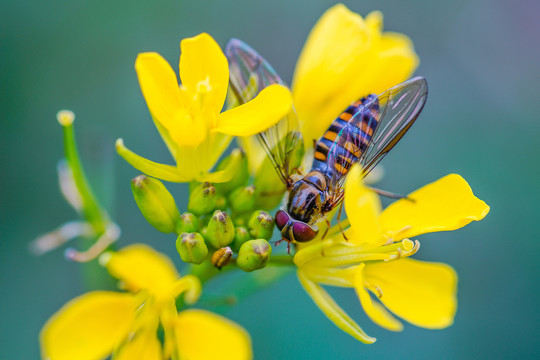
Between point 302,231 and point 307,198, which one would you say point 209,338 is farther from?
point 307,198

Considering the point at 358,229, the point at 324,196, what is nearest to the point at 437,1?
the point at 324,196

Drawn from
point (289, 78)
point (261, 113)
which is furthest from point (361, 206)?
point (289, 78)

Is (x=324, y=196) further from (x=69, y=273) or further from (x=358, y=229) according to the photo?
(x=69, y=273)

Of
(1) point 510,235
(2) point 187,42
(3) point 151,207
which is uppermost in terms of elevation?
(2) point 187,42

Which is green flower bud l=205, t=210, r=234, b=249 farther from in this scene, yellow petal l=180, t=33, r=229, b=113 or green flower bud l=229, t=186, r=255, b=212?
yellow petal l=180, t=33, r=229, b=113

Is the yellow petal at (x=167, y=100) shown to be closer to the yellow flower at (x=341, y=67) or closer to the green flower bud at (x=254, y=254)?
the green flower bud at (x=254, y=254)

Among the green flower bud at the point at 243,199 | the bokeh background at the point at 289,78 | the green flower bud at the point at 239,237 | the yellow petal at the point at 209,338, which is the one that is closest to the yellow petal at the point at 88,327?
the yellow petal at the point at 209,338

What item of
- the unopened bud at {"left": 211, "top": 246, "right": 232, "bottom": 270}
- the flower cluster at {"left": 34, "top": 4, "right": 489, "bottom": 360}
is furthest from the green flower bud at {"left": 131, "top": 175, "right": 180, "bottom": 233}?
the unopened bud at {"left": 211, "top": 246, "right": 232, "bottom": 270}
